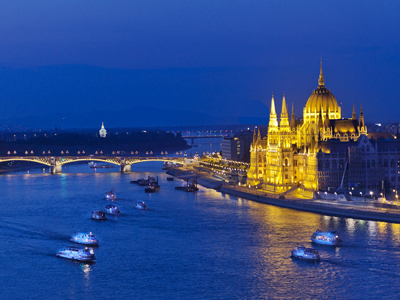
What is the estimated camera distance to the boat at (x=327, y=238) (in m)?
33.9

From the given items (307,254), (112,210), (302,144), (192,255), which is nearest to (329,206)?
(302,144)

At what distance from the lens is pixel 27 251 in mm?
32906

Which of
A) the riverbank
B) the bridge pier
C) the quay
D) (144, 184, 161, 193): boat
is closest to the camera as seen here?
the quay

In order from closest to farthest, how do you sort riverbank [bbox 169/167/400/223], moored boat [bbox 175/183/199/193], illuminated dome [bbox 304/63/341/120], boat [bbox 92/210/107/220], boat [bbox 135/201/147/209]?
1. riverbank [bbox 169/167/400/223]
2. boat [bbox 92/210/107/220]
3. boat [bbox 135/201/147/209]
4. illuminated dome [bbox 304/63/341/120]
5. moored boat [bbox 175/183/199/193]

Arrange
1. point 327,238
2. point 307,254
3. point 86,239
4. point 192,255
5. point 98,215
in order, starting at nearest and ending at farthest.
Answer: point 307,254
point 192,255
point 327,238
point 86,239
point 98,215

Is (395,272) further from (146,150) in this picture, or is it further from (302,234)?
(146,150)

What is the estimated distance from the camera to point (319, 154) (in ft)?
161

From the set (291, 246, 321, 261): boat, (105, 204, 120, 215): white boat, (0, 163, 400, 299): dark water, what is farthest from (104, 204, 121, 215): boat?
(291, 246, 321, 261): boat

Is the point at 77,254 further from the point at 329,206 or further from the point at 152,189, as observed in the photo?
the point at 152,189

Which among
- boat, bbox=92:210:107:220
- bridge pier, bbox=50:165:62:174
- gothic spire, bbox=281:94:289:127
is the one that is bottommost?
boat, bbox=92:210:107:220

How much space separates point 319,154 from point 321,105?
8.44 meters

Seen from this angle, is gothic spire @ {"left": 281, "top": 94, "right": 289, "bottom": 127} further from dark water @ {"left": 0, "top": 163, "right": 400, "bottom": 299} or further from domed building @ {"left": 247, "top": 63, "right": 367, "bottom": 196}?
dark water @ {"left": 0, "top": 163, "right": 400, "bottom": 299}

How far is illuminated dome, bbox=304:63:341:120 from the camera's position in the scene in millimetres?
56125

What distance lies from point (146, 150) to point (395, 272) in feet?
371
